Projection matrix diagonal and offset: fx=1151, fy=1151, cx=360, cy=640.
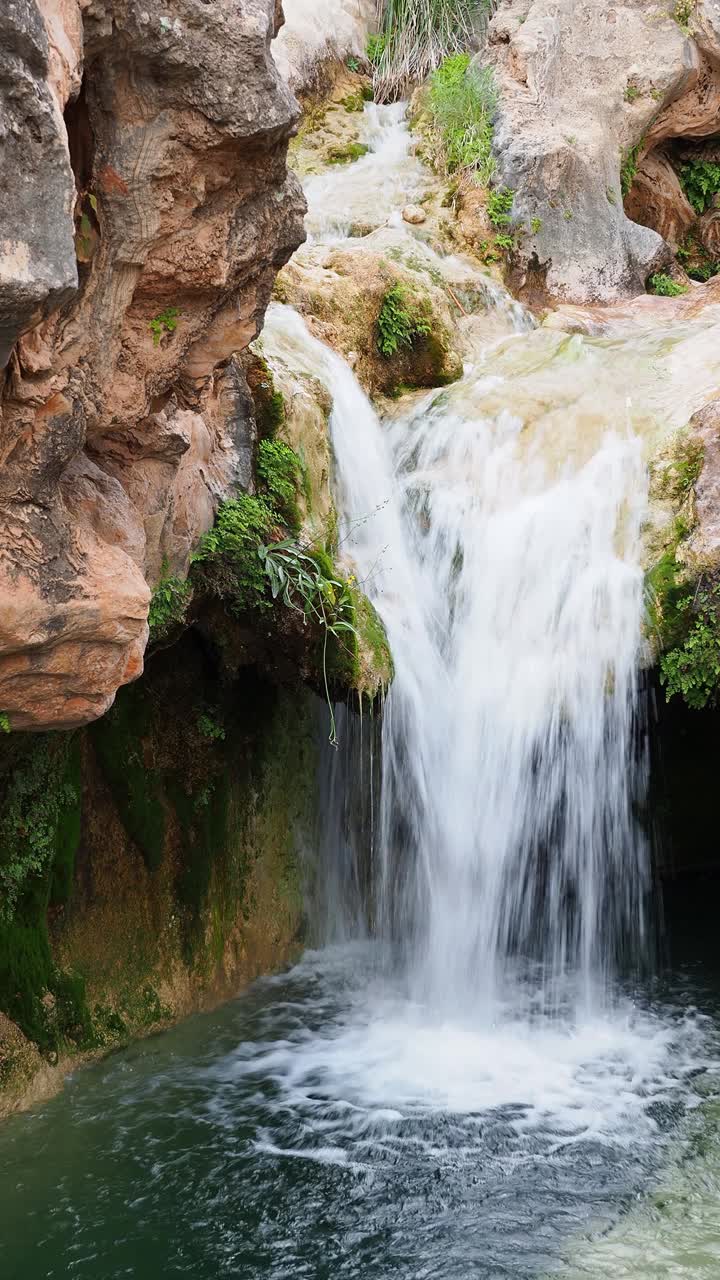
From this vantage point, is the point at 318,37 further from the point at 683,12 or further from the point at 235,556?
the point at 235,556

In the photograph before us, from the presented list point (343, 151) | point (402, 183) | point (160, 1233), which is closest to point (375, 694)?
point (160, 1233)

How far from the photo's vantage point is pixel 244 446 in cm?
619

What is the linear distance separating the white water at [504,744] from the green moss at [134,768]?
1350 mm

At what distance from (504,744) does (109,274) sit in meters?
3.86

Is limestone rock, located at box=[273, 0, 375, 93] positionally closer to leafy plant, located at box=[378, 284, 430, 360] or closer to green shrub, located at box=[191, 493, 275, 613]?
leafy plant, located at box=[378, 284, 430, 360]

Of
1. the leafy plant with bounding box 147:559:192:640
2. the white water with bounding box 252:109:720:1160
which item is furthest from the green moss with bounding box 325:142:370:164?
the leafy plant with bounding box 147:559:192:640

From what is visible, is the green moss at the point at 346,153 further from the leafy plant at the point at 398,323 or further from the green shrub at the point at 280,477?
the green shrub at the point at 280,477

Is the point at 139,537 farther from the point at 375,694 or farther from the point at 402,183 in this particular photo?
the point at 402,183

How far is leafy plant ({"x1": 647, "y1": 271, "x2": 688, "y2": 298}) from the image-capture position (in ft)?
36.8

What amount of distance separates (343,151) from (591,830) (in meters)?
8.29

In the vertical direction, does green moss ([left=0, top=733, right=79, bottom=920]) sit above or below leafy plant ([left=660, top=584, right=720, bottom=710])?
below

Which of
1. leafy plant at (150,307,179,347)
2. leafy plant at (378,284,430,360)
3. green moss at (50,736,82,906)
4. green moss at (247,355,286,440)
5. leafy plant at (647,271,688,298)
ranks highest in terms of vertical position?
leafy plant at (647,271,688,298)

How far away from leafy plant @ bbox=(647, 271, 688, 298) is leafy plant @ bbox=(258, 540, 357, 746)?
6641mm

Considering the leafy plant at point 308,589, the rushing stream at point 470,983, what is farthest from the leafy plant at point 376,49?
the leafy plant at point 308,589
